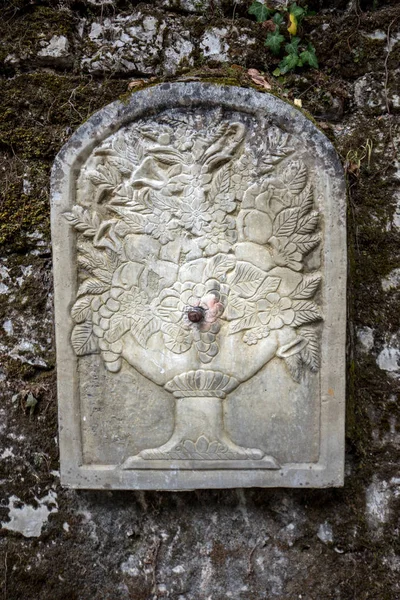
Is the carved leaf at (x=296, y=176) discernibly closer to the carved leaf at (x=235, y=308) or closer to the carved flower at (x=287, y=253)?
the carved flower at (x=287, y=253)

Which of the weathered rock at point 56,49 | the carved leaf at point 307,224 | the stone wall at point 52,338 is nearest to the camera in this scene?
the carved leaf at point 307,224

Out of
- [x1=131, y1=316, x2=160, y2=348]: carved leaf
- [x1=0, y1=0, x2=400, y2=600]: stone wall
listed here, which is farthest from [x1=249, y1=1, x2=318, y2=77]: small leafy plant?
[x1=131, y1=316, x2=160, y2=348]: carved leaf

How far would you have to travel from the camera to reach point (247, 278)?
221 centimetres

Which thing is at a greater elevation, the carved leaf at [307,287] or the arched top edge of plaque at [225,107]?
the arched top edge of plaque at [225,107]

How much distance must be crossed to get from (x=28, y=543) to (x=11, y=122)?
2.04 meters

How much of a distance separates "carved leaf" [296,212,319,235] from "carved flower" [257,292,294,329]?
0.29 m

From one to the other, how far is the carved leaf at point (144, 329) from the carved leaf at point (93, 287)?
0.21m

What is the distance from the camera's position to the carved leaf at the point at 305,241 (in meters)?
2.19

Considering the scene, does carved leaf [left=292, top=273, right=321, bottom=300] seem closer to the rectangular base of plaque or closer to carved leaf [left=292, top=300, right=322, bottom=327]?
carved leaf [left=292, top=300, right=322, bottom=327]

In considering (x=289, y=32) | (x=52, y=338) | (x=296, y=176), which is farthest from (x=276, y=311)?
(x=289, y=32)

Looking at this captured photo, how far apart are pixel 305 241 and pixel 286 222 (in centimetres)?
11

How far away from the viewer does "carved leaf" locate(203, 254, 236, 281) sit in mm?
2211

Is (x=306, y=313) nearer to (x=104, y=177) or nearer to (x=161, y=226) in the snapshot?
(x=161, y=226)

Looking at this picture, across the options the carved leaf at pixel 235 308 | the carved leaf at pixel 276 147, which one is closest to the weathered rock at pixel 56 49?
the carved leaf at pixel 276 147
